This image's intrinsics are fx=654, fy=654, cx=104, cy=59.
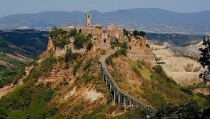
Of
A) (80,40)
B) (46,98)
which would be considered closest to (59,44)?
(80,40)

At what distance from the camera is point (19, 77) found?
97.4 meters

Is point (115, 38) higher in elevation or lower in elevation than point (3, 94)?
higher

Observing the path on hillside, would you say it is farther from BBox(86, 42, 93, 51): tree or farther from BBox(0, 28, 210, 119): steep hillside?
BBox(86, 42, 93, 51): tree

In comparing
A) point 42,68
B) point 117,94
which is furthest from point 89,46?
point 117,94

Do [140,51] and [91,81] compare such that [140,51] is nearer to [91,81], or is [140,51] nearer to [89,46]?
[89,46]

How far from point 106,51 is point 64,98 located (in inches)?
379

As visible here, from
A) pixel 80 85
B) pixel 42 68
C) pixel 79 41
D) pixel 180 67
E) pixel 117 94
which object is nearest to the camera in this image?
→ pixel 117 94

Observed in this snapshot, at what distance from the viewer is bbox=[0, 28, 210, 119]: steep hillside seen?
7594 cm

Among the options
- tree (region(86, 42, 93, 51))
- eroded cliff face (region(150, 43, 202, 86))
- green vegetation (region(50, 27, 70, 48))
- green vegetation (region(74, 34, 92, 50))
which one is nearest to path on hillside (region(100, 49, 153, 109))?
tree (region(86, 42, 93, 51))

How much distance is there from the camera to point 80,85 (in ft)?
269

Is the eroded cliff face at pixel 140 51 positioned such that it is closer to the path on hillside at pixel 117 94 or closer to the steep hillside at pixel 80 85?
the steep hillside at pixel 80 85

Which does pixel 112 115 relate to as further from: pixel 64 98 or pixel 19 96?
pixel 19 96

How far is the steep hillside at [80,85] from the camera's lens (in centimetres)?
7594

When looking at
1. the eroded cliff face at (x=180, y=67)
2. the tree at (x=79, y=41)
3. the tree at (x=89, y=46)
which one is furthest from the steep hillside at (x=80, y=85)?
the eroded cliff face at (x=180, y=67)
